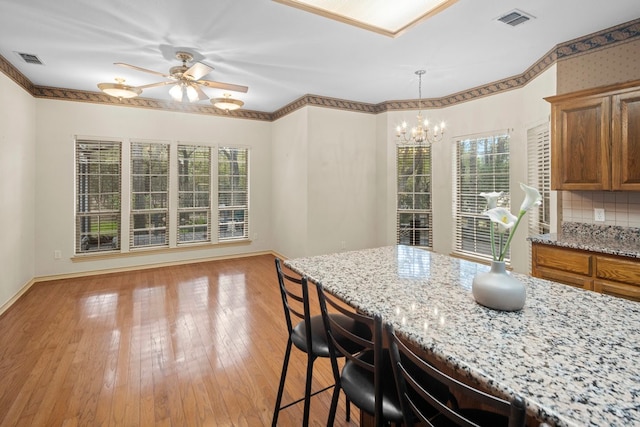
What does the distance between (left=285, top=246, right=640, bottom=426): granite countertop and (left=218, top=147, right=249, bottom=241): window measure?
4.77 metres

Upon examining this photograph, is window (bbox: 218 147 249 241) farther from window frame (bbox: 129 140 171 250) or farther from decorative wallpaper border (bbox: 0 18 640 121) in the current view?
window frame (bbox: 129 140 171 250)

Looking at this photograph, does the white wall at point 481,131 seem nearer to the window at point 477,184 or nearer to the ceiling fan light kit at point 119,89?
the window at point 477,184

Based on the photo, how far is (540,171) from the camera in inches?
153

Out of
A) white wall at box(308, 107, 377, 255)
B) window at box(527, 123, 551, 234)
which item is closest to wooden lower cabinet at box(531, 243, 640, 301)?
window at box(527, 123, 551, 234)

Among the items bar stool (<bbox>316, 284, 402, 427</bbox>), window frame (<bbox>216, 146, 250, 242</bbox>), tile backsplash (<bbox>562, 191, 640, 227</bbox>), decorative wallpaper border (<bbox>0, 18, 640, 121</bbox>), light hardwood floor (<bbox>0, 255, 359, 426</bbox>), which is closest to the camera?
bar stool (<bbox>316, 284, 402, 427</bbox>)

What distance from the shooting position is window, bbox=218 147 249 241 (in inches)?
243

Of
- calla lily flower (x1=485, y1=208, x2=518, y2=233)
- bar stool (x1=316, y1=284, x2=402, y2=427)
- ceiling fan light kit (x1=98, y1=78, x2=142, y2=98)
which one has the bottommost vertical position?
bar stool (x1=316, y1=284, x2=402, y2=427)

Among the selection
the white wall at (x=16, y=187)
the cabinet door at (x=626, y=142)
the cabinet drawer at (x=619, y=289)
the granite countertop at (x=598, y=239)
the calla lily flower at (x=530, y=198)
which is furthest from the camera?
the white wall at (x=16, y=187)

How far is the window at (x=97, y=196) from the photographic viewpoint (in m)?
5.08

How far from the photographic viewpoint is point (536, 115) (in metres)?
3.84

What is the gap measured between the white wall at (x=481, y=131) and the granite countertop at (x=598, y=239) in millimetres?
1025

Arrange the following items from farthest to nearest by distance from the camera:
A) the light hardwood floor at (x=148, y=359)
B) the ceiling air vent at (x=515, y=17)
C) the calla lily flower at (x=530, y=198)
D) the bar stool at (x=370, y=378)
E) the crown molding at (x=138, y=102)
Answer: the crown molding at (x=138, y=102) < the ceiling air vent at (x=515, y=17) < the light hardwood floor at (x=148, y=359) < the calla lily flower at (x=530, y=198) < the bar stool at (x=370, y=378)

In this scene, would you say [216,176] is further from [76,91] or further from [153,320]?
[153,320]

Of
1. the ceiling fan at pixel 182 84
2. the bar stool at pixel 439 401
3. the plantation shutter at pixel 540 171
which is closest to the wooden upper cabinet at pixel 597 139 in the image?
the plantation shutter at pixel 540 171
